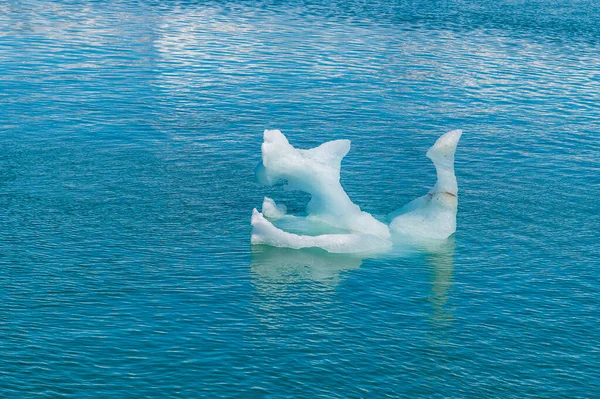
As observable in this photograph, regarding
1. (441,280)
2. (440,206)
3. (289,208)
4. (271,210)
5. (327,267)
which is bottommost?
(441,280)

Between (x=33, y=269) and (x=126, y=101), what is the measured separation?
96.8 ft

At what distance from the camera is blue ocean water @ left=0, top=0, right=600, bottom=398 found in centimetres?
3659

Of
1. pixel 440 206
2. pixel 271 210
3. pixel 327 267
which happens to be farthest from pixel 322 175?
pixel 440 206

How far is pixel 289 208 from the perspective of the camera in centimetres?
5209

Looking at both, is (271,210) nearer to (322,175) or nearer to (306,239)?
(322,175)

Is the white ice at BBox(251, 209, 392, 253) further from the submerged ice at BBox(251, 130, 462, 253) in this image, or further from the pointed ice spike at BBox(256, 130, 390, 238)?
the pointed ice spike at BBox(256, 130, 390, 238)

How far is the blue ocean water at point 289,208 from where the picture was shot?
3659 cm

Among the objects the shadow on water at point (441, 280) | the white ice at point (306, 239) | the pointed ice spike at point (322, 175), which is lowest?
the shadow on water at point (441, 280)

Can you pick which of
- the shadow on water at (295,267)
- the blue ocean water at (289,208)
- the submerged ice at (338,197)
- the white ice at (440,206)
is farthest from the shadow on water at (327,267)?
the submerged ice at (338,197)

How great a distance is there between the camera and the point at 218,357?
36656 mm

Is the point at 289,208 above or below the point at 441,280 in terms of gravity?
above

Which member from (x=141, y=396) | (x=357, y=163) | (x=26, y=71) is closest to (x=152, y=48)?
(x=26, y=71)

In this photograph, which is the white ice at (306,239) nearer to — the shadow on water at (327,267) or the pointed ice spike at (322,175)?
the shadow on water at (327,267)

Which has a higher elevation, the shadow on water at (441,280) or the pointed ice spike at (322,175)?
the pointed ice spike at (322,175)
